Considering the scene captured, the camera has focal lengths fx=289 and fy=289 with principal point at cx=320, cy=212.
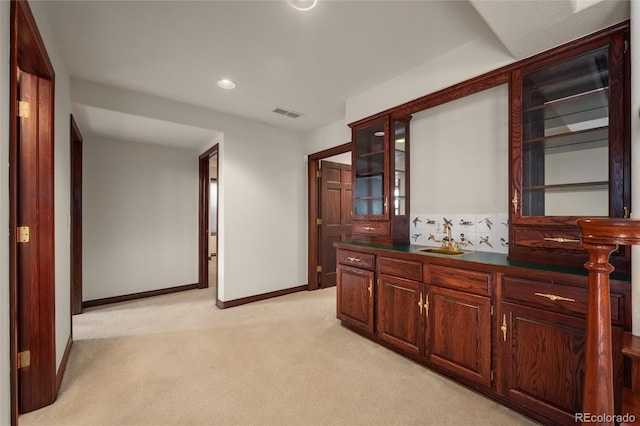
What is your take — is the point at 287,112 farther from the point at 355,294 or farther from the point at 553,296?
the point at 553,296

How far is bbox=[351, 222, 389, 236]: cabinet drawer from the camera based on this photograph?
2.94m

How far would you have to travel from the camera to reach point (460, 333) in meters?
2.04

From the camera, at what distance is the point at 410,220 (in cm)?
302

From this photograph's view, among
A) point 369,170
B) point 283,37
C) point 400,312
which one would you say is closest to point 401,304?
point 400,312

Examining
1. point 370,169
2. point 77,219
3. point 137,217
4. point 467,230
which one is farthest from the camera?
point 137,217

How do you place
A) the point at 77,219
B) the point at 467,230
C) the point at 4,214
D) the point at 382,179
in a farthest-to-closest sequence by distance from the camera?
the point at 77,219 → the point at 382,179 → the point at 467,230 → the point at 4,214

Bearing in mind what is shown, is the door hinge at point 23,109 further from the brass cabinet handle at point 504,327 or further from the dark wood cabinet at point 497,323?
the brass cabinet handle at point 504,327

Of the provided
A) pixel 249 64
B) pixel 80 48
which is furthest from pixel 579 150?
pixel 80 48

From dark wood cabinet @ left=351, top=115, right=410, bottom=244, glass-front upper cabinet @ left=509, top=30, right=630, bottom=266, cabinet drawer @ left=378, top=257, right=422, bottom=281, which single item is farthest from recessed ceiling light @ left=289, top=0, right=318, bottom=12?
cabinet drawer @ left=378, top=257, right=422, bottom=281

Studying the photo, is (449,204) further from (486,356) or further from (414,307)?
(486,356)


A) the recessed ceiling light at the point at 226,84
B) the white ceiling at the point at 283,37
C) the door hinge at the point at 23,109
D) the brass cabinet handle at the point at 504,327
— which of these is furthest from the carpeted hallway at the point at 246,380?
the recessed ceiling light at the point at 226,84

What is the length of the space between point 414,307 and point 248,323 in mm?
1852

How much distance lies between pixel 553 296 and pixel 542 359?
15.0 inches

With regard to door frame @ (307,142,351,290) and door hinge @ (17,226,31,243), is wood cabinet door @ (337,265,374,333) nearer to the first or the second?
door frame @ (307,142,351,290)
